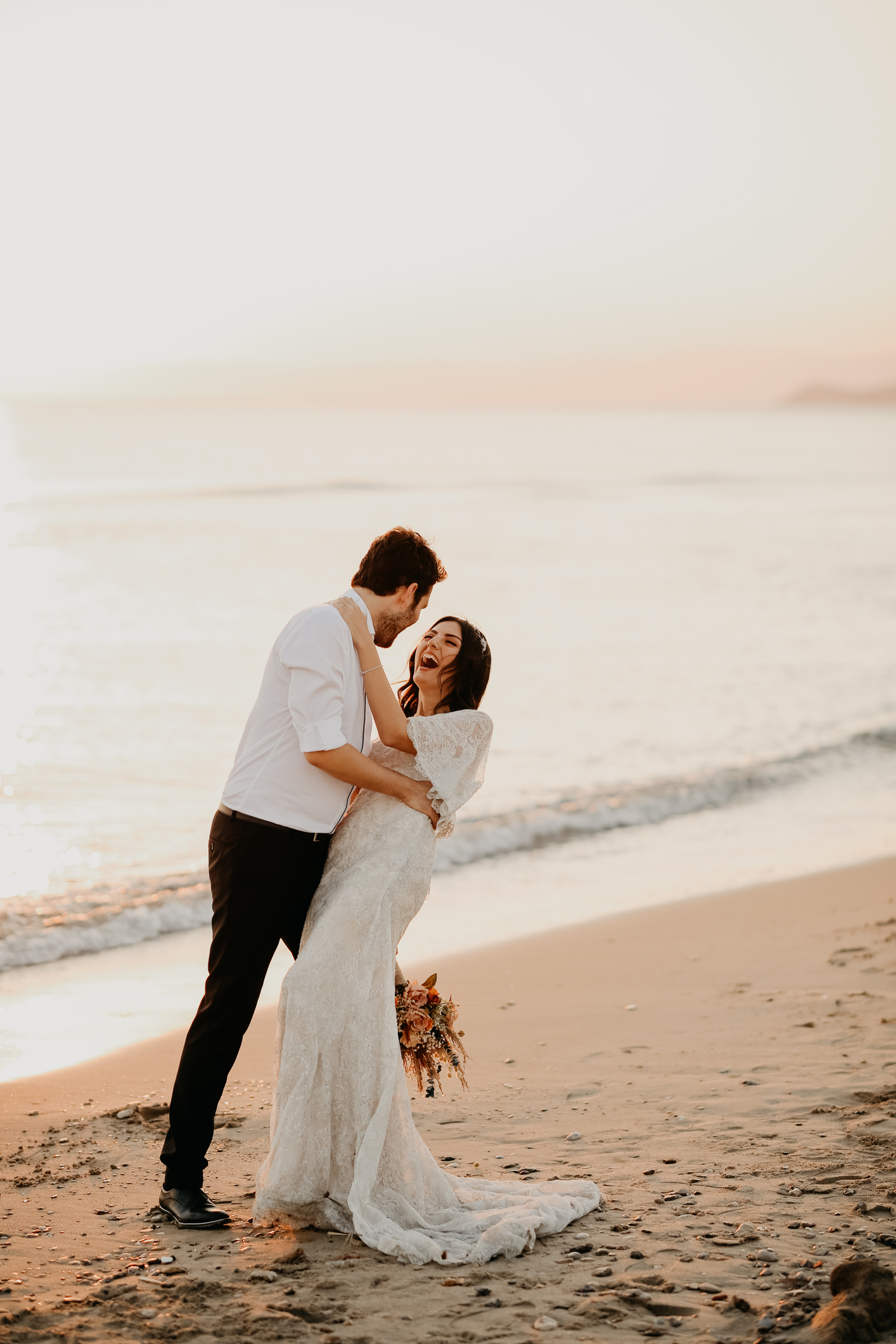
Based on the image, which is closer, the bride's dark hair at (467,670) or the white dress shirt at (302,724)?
the white dress shirt at (302,724)

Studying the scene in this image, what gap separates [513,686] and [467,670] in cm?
1242

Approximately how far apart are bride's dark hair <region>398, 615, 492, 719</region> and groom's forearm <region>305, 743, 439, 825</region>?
0.24m

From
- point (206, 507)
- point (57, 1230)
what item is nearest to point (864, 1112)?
point (57, 1230)

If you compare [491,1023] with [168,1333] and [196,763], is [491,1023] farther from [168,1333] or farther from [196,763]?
[196,763]

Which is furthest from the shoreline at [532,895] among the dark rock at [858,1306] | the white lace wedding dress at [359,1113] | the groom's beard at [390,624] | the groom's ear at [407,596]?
the dark rock at [858,1306]

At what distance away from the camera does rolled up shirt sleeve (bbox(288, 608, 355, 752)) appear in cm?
363

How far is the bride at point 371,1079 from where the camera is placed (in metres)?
3.67

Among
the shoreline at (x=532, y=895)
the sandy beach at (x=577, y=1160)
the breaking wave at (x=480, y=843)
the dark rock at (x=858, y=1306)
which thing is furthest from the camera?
the breaking wave at (x=480, y=843)

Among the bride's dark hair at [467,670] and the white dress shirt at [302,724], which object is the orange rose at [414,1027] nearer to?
the white dress shirt at [302,724]

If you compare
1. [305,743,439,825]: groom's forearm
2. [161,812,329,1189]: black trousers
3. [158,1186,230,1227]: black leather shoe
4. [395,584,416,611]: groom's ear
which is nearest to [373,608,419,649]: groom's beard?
[395,584,416,611]: groom's ear

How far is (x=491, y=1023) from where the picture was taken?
20.1 ft

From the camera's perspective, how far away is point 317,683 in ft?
11.9

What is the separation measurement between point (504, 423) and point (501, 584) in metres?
129

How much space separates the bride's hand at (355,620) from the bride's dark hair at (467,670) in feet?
0.86
